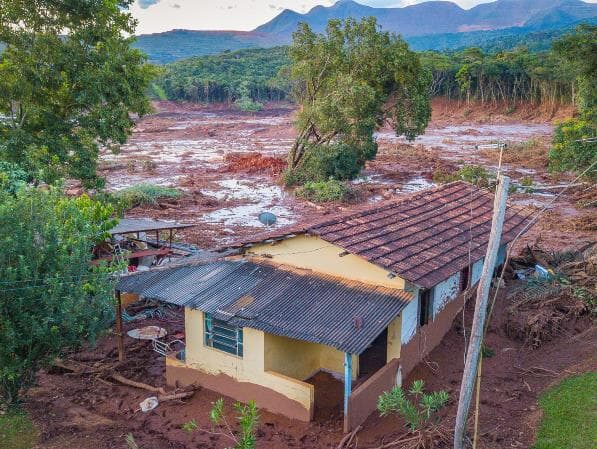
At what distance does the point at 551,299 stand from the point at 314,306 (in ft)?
25.6

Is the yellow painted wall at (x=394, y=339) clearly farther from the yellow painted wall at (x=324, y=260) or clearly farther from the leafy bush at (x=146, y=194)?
the leafy bush at (x=146, y=194)

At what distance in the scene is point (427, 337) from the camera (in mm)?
13508

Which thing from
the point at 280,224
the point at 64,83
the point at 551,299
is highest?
the point at 64,83

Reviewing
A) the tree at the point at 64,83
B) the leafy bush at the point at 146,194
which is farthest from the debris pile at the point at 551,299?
the leafy bush at the point at 146,194

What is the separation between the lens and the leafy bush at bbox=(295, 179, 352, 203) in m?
31.8

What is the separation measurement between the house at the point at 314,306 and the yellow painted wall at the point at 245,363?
0.02m

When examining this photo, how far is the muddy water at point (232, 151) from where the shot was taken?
32344 millimetres

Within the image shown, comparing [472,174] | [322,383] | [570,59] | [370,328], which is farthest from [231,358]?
[570,59]

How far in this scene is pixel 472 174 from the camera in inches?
1072

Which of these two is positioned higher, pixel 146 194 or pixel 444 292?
pixel 444 292

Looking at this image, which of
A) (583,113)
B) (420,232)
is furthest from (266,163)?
(420,232)

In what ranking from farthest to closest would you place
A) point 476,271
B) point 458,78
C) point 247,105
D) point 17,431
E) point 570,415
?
point 247,105
point 458,78
point 476,271
point 17,431
point 570,415

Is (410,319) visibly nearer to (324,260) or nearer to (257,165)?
(324,260)

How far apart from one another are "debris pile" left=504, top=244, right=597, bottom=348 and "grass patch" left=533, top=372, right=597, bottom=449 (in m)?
2.61
